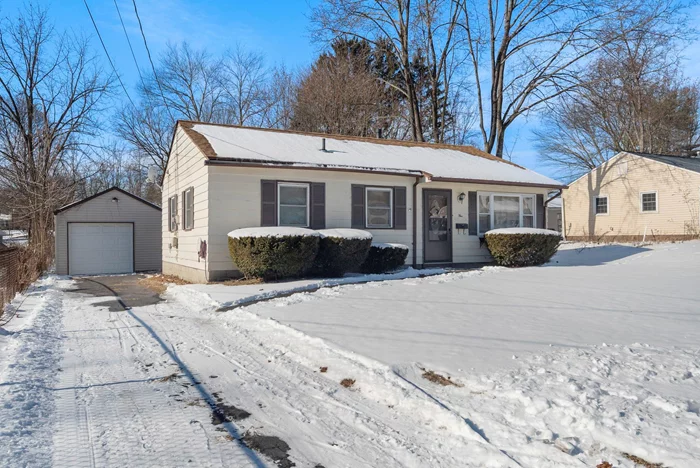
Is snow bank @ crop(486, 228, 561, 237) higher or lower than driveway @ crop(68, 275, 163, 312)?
higher

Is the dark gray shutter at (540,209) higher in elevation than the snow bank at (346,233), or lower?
higher

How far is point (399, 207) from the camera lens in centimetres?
1343

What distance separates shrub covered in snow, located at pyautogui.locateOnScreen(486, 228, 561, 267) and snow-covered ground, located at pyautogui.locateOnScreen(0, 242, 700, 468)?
557cm

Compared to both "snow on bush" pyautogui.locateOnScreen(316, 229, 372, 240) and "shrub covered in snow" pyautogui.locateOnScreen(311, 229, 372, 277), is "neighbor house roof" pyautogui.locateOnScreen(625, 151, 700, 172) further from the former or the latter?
"shrub covered in snow" pyautogui.locateOnScreen(311, 229, 372, 277)

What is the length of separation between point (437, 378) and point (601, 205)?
2557 cm

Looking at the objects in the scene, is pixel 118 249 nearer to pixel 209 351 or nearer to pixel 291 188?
pixel 291 188

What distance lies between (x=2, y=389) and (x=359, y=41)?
2808 centimetres

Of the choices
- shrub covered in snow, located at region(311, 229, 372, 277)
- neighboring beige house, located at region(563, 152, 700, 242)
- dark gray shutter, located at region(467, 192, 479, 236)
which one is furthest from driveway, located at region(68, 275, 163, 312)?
neighboring beige house, located at region(563, 152, 700, 242)

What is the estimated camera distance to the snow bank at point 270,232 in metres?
10.6

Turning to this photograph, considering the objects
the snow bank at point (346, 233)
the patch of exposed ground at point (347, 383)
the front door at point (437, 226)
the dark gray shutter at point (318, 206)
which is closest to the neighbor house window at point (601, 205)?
the front door at point (437, 226)

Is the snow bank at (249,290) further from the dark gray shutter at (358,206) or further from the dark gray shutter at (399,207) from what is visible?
the dark gray shutter at (399,207)

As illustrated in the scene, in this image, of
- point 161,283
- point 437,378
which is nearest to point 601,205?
point 161,283

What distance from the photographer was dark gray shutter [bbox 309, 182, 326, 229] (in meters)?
12.3

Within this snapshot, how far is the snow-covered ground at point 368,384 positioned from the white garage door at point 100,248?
12.6m
